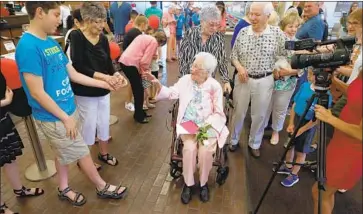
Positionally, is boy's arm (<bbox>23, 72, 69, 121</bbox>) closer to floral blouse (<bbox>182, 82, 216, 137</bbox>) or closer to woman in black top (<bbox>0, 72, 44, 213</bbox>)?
woman in black top (<bbox>0, 72, 44, 213</bbox>)

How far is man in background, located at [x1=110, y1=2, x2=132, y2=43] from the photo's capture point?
19.2ft

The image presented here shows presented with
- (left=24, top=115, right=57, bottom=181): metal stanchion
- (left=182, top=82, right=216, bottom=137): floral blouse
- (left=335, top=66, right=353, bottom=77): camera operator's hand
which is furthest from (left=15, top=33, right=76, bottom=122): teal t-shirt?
(left=335, top=66, right=353, bottom=77): camera operator's hand

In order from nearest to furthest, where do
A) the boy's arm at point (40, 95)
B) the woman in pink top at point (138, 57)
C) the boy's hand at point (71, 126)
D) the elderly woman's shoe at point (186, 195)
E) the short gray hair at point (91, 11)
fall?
the boy's arm at point (40, 95), the boy's hand at point (71, 126), the short gray hair at point (91, 11), the elderly woman's shoe at point (186, 195), the woman in pink top at point (138, 57)

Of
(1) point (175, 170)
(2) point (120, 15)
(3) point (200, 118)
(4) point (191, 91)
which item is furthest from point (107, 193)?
(2) point (120, 15)

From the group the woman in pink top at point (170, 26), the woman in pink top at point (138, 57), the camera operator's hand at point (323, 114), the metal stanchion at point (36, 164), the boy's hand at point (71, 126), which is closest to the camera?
the camera operator's hand at point (323, 114)

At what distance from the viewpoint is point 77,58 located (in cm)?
196

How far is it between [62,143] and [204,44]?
4.78 feet

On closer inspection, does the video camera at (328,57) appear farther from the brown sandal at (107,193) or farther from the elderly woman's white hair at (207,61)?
the brown sandal at (107,193)

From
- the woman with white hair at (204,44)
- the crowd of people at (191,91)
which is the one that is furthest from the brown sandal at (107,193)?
the woman with white hair at (204,44)

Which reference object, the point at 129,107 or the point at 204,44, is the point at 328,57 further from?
the point at 129,107

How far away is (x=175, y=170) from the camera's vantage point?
238 cm

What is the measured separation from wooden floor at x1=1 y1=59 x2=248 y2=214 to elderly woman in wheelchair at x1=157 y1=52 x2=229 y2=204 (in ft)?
0.47

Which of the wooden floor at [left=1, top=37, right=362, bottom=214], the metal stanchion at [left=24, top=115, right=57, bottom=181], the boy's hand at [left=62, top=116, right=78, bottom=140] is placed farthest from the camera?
the metal stanchion at [left=24, top=115, right=57, bottom=181]

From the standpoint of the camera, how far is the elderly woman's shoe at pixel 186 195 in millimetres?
2165
